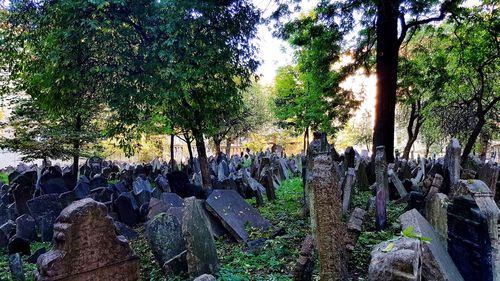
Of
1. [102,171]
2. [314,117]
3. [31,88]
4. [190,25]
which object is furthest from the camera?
[314,117]

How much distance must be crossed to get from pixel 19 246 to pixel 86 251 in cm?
316

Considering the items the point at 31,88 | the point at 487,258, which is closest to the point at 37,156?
the point at 31,88

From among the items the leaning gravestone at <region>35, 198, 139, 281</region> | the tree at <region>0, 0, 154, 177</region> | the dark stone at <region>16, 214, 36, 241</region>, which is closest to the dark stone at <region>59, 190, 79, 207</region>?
the dark stone at <region>16, 214, 36, 241</region>

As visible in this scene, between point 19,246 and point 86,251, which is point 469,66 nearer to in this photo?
point 86,251

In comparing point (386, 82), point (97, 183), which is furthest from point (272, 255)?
point (386, 82)

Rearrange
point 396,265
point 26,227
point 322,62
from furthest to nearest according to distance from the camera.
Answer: point 322,62 < point 26,227 < point 396,265

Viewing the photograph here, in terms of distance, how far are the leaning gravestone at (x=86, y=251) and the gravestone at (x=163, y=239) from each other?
25.6 inches

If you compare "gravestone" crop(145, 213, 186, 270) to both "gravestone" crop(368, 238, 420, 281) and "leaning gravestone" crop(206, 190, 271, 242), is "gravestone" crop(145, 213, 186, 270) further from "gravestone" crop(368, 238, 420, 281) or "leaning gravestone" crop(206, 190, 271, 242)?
"gravestone" crop(368, 238, 420, 281)

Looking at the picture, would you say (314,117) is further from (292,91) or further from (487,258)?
(487,258)

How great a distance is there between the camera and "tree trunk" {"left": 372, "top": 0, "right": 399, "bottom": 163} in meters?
9.73

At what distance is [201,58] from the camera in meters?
6.96

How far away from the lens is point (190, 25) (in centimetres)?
703

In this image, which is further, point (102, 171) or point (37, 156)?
point (102, 171)

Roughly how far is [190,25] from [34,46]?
360 centimetres
